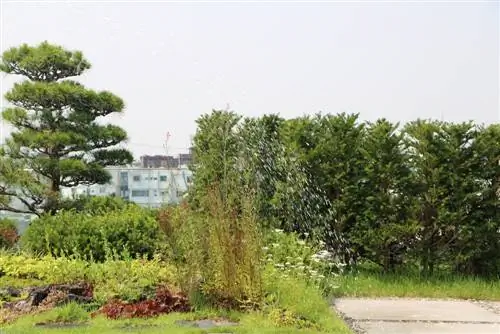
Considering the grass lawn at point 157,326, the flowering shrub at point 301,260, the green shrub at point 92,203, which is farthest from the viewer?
the green shrub at point 92,203

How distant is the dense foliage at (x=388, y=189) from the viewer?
7277mm

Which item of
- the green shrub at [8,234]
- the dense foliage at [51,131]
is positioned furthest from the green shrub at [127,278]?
the dense foliage at [51,131]

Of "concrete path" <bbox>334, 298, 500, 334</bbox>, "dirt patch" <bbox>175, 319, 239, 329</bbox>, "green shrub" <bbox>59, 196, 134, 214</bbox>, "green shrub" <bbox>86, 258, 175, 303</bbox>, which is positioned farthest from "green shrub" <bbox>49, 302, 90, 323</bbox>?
"green shrub" <bbox>59, 196, 134, 214</bbox>

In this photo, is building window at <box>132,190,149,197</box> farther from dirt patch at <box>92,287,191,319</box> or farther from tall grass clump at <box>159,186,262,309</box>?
dirt patch at <box>92,287,191,319</box>

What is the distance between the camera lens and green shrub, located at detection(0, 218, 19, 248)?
30.3 ft

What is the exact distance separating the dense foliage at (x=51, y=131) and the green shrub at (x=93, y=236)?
3095mm

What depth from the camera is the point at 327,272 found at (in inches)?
281

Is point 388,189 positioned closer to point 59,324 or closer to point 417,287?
point 417,287

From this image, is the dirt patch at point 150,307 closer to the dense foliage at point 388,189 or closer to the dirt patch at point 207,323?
the dirt patch at point 207,323

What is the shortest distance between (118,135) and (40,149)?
142 cm

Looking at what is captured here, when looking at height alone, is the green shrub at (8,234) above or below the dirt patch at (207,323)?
above

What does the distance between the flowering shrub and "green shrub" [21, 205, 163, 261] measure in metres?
1.55

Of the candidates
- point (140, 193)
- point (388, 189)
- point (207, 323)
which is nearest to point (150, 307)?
point (207, 323)

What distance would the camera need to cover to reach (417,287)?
6855 millimetres
